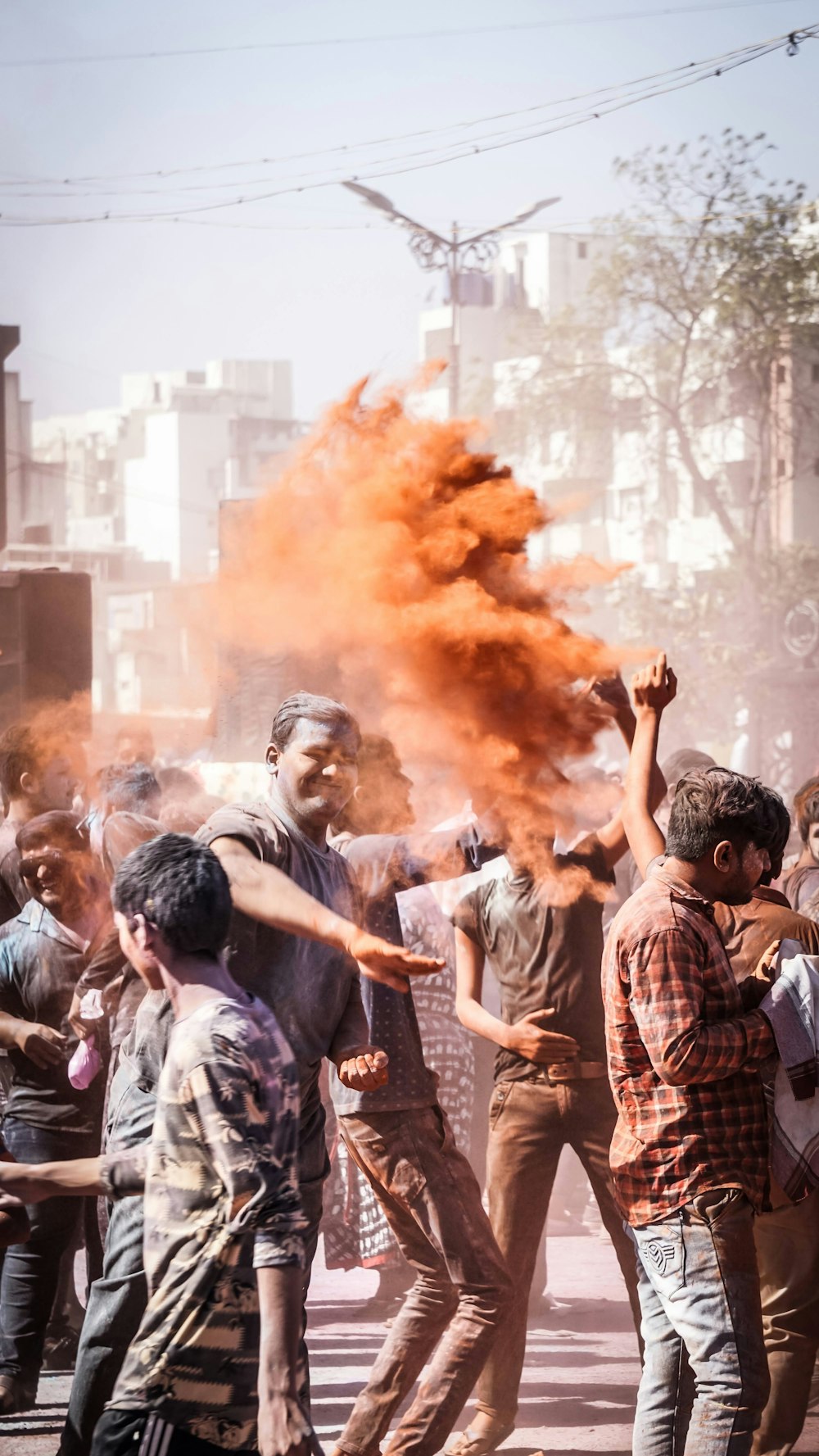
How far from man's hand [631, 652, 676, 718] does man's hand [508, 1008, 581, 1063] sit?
1109 mm

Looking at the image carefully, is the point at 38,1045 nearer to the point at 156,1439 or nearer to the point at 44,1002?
the point at 44,1002

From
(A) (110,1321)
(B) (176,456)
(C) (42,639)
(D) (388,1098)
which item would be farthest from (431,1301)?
(B) (176,456)

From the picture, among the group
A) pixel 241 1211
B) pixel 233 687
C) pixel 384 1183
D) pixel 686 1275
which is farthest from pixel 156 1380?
pixel 233 687

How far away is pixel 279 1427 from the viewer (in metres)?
3.23

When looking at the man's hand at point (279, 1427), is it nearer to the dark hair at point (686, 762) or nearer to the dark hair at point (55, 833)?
the dark hair at point (55, 833)


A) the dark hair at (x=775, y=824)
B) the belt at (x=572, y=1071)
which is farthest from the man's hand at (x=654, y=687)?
the belt at (x=572, y=1071)

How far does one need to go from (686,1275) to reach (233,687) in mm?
7840

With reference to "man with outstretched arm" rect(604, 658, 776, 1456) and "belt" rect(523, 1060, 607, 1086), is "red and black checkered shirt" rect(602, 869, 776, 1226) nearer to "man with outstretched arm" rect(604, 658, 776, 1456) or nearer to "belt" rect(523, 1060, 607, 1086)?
"man with outstretched arm" rect(604, 658, 776, 1456)

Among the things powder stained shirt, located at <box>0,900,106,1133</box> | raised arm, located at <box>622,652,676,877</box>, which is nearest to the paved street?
powder stained shirt, located at <box>0,900,106,1133</box>

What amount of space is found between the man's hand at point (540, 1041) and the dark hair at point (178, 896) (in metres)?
2.16

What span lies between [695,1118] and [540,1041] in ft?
4.31

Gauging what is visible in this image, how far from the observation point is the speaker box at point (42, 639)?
11609mm

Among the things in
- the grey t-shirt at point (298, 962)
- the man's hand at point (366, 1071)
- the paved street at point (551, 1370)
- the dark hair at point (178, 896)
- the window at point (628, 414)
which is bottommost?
the paved street at point (551, 1370)

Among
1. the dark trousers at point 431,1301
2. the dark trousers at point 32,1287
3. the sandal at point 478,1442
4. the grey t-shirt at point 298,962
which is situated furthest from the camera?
the dark trousers at point 32,1287
